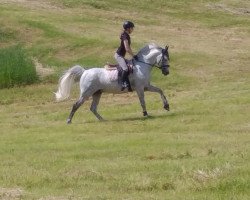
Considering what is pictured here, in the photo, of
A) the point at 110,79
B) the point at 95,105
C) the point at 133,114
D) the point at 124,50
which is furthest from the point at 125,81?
the point at 133,114

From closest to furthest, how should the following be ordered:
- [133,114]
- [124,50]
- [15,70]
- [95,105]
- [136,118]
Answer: [124,50]
[136,118]
[95,105]
[133,114]
[15,70]

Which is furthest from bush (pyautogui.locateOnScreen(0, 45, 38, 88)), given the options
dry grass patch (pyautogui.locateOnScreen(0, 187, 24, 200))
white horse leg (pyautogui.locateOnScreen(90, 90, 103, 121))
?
dry grass patch (pyautogui.locateOnScreen(0, 187, 24, 200))

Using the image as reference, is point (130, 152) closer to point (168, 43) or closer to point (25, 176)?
point (25, 176)

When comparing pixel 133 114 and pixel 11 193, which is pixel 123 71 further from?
pixel 11 193

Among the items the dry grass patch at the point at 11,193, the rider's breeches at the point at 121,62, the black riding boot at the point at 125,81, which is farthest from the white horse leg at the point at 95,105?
the dry grass patch at the point at 11,193

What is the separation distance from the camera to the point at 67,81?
21.4 meters

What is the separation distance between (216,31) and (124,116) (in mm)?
20267

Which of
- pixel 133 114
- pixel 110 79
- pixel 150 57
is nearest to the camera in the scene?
pixel 110 79

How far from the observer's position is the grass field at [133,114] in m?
11.8

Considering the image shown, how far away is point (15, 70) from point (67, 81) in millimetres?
10263

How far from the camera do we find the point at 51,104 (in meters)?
27.7

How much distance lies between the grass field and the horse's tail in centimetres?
92

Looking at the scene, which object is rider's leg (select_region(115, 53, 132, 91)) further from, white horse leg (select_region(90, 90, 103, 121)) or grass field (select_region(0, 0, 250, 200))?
grass field (select_region(0, 0, 250, 200))

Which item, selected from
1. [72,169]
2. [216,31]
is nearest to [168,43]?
[216,31]
